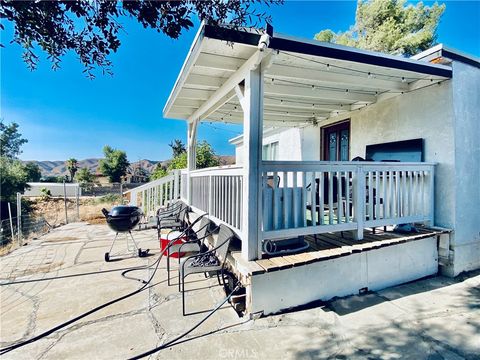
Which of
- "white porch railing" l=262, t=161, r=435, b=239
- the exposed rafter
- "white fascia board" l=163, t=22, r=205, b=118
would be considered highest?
"white fascia board" l=163, t=22, r=205, b=118

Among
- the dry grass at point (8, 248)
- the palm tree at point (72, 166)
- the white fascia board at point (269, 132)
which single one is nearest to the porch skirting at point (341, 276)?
the dry grass at point (8, 248)

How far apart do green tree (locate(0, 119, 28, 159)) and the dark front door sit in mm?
38967

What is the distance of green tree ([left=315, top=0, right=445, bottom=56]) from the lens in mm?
15000

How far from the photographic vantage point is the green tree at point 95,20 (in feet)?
6.46

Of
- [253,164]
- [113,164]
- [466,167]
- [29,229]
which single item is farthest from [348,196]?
[113,164]

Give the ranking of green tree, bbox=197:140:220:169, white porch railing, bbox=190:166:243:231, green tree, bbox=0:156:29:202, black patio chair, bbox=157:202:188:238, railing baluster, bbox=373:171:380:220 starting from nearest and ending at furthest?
white porch railing, bbox=190:166:243:231, railing baluster, bbox=373:171:380:220, black patio chair, bbox=157:202:188:238, green tree, bbox=197:140:220:169, green tree, bbox=0:156:29:202

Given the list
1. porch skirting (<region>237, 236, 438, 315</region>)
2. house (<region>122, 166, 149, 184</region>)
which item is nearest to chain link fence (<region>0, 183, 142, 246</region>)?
porch skirting (<region>237, 236, 438, 315</region>)

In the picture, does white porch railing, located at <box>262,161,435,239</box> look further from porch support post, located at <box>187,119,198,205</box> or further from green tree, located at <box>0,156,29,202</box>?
green tree, located at <box>0,156,29,202</box>

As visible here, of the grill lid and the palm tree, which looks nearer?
the grill lid

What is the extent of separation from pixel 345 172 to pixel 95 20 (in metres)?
3.37

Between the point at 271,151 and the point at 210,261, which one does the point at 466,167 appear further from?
the point at 271,151

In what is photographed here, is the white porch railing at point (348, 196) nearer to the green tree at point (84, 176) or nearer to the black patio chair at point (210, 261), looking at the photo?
the black patio chair at point (210, 261)

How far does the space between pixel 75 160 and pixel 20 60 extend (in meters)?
49.1

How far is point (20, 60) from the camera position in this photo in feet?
8.00
